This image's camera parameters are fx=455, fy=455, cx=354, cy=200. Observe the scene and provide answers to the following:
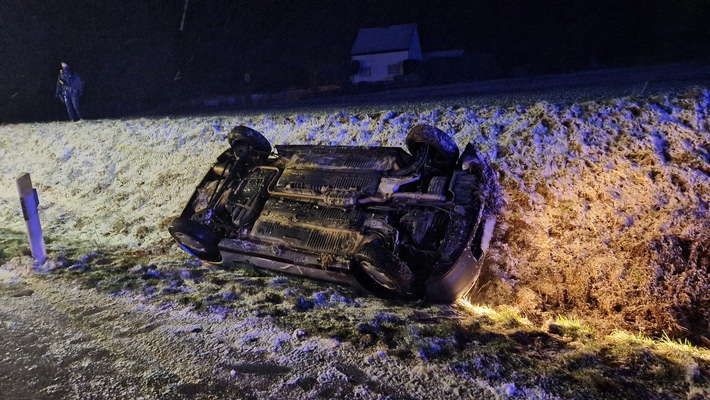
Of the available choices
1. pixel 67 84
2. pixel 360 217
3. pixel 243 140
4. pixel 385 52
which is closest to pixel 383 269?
pixel 360 217

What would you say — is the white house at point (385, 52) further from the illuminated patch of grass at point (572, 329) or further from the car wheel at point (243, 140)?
the illuminated patch of grass at point (572, 329)

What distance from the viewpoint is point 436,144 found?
4871 mm

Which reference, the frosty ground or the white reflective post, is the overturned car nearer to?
the frosty ground

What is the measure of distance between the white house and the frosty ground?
11648 mm

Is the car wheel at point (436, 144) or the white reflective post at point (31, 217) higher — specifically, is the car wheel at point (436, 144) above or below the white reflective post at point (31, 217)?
above

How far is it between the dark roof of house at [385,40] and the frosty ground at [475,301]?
1280 centimetres

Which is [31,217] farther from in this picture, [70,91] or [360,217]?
[70,91]

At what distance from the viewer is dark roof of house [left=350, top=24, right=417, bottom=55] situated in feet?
64.2

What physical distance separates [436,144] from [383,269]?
5.36 ft

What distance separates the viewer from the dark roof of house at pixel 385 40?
1956cm

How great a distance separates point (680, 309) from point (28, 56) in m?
27.8

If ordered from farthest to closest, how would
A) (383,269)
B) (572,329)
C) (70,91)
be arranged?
(70,91), (383,269), (572,329)

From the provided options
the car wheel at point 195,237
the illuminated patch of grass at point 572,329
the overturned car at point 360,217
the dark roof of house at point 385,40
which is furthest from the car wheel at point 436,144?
the dark roof of house at point 385,40

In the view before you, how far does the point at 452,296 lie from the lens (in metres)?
4.11
